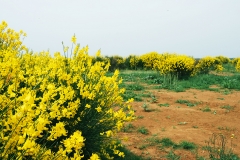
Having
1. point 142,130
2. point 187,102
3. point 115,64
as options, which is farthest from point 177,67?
point 115,64

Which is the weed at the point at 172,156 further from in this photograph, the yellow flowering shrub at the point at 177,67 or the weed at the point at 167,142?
the yellow flowering shrub at the point at 177,67

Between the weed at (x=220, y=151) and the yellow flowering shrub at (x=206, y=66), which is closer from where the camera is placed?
the weed at (x=220, y=151)

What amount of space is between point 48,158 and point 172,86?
996cm

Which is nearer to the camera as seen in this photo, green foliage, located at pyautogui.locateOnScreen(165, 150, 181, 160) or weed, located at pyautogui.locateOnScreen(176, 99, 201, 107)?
green foliage, located at pyautogui.locateOnScreen(165, 150, 181, 160)

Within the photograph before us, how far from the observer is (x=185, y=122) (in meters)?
6.37

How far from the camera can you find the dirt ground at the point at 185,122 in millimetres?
4909

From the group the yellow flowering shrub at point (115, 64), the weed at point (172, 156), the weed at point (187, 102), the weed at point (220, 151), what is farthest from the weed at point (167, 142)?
the yellow flowering shrub at point (115, 64)

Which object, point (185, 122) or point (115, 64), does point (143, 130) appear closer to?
point (185, 122)

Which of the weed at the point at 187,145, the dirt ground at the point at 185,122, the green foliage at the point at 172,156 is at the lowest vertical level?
the green foliage at the point at 172,156

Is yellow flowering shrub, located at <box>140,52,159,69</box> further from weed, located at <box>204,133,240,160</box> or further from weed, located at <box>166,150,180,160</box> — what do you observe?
weed, located at <box>166,150,180,160</box>

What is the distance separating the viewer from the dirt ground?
491 centimetres

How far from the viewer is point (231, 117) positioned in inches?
273

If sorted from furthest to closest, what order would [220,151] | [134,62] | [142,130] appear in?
[134,62] → [142,130] → [220,151]

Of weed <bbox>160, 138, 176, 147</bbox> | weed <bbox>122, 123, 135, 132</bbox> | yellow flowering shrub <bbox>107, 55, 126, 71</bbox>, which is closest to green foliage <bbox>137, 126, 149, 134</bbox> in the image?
weed <bbox>122, 123, 135, 132</bbox>
